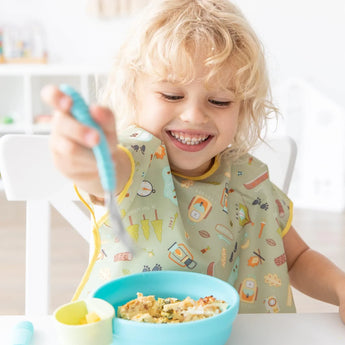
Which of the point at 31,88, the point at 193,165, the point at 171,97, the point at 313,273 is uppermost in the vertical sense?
the point at 171,97

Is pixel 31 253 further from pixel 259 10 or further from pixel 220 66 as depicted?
pixel 259 10

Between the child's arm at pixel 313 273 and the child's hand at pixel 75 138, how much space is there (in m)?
0.41

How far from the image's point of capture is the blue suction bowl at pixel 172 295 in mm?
566

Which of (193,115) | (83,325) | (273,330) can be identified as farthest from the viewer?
(193,115)

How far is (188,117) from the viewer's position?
2.66ft

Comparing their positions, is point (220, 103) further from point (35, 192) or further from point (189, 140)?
point (35, 192)

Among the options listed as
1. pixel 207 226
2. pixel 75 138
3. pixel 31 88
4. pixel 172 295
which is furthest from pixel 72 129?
pixel 31 88

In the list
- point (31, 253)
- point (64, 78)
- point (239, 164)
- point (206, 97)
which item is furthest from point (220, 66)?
point (64, 78)

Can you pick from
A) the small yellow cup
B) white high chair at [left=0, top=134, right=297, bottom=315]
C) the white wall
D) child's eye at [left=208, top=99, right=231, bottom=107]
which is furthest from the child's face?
the white wall

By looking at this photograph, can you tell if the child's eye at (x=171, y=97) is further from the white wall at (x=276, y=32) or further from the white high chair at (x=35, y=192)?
the white wall at (x=276, y=32)

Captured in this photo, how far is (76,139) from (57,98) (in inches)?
2.3

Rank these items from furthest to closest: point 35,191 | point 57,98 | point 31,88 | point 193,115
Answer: point 31,88 < point 35,191 < point 193,115 < point 57,98

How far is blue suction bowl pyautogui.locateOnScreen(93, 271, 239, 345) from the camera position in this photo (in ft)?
1.86

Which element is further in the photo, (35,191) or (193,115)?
(35,191)
